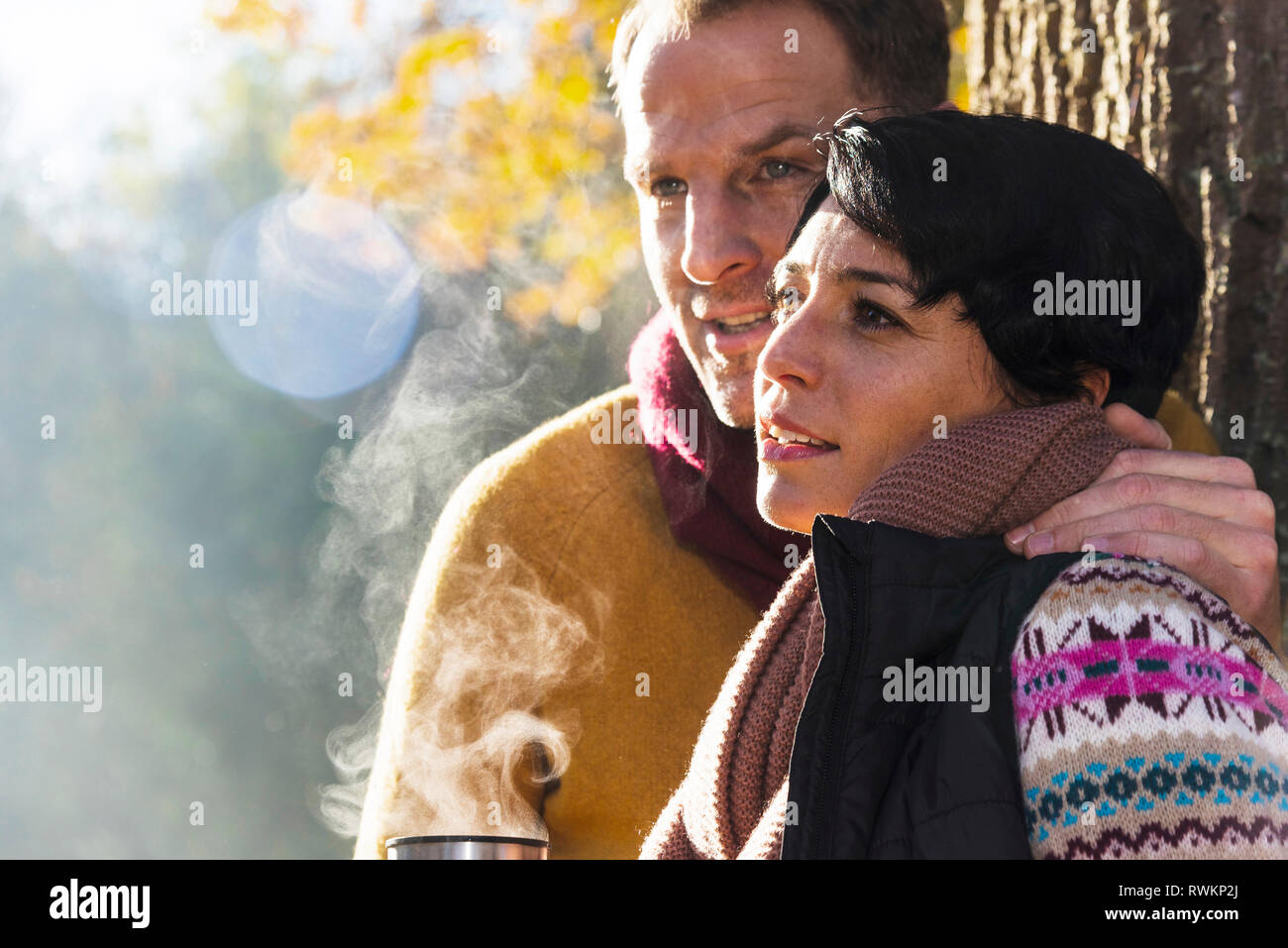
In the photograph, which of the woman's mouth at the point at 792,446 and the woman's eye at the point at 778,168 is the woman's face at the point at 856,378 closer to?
the woman's mouth at the point at 792,446

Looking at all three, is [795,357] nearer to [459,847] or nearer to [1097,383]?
[1097,383]

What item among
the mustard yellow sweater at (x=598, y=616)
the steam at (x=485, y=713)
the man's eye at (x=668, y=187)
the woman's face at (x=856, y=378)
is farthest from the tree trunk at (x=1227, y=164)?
the steam at (x=485, y=713)

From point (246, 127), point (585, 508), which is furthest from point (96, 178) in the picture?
point (585, 508)

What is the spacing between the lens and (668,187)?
3000 mm

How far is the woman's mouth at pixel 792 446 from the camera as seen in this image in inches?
87.6

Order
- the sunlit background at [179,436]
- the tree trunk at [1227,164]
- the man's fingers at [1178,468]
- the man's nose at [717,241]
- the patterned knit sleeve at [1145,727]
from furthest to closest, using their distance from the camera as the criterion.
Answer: the sunlit background at [179,436] < the tree trunk at [1227,164] < the man's nose at [717,241] < the man's fingers at [1178,468] < the patterned knit sleeve at [1145,727]

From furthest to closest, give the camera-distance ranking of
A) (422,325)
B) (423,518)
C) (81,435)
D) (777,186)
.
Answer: (81,435) → (422,325) → (423,518) → (777,186)

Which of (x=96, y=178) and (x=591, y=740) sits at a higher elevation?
(x=96, y=178)

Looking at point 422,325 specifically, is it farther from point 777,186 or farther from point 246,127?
point 777,186

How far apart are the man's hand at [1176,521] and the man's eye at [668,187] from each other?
3.77 feet

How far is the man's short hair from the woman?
594 millimetres

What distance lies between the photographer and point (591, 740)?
9.61ft

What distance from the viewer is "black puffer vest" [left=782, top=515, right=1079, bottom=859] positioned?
5.56ft

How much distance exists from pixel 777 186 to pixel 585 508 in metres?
0.88
